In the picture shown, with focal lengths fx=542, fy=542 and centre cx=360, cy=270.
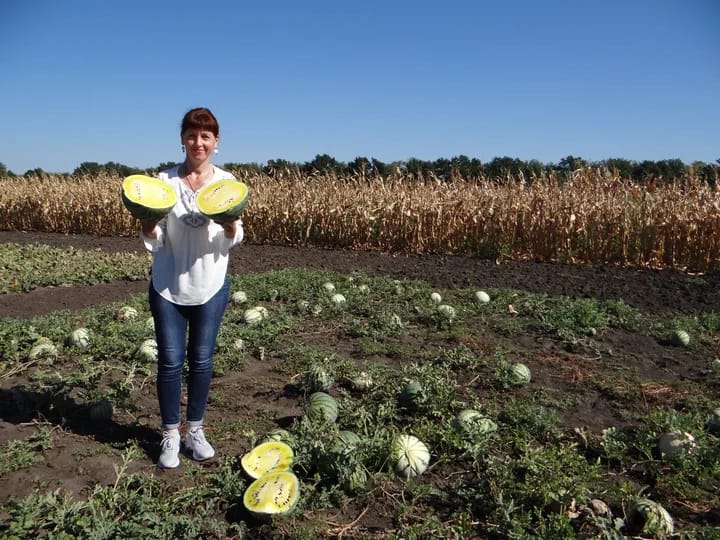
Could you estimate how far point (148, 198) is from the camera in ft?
10.6

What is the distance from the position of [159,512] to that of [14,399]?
2232 mm

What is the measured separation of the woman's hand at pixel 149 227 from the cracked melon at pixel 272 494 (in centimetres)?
160

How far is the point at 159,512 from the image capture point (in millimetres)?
3021

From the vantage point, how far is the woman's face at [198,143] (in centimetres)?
339

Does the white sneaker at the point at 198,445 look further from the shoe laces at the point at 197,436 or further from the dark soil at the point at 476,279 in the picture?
the dark soil at the point at 476,279

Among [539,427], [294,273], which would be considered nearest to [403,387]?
[539,427]

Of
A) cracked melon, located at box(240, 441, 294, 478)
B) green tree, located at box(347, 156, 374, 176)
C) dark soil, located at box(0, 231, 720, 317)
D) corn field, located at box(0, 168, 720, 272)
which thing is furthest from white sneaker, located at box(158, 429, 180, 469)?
green tree, located at box(347, 156, 374, 176)

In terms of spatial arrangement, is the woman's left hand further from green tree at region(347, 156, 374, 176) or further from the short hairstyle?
green tree at region(347, 156, 374, 176)

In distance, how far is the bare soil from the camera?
3.53 metres

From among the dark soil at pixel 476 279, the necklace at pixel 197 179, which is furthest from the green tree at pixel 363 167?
the necklace at pixel 197 179

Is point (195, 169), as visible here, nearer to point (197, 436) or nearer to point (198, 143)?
point (198, 143)

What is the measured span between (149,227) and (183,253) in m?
0.26

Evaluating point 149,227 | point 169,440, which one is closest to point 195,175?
point 149,227

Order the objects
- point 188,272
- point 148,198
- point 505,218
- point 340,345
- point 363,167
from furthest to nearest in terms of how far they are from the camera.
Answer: point 363,167 < point 505,218 < point 340,345 < point 188,272 < point 148,198
